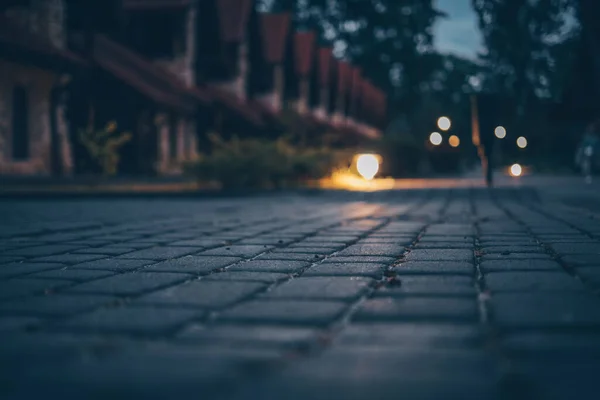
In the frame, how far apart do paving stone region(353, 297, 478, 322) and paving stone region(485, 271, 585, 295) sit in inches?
17.1

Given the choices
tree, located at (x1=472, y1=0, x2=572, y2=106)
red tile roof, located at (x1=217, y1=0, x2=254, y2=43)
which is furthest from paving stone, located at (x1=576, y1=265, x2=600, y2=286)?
red tile roof, located at (x1=217, y1=0, x2=254, y2=43)

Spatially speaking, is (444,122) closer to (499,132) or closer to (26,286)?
(499,132)

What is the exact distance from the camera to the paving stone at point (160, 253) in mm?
5828

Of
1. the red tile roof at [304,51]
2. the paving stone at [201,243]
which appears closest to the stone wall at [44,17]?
the paving stone at [201,243]

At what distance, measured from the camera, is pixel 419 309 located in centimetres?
364

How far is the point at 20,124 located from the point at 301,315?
16.7m

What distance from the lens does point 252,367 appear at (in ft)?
8.63

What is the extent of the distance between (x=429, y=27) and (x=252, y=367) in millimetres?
59314

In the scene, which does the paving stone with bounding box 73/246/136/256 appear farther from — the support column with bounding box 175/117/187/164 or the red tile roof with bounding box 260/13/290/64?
the red tile roof with bounding box 260/13/290/64

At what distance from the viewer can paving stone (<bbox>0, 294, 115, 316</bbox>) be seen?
3648 millimetres

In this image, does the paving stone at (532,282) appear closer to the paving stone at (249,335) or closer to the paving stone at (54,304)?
the paving stone at (249,335)

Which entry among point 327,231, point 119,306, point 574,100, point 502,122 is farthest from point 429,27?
point 119,306

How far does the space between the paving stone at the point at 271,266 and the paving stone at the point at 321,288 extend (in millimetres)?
432

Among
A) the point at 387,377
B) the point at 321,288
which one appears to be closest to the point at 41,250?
the point at 321,288
